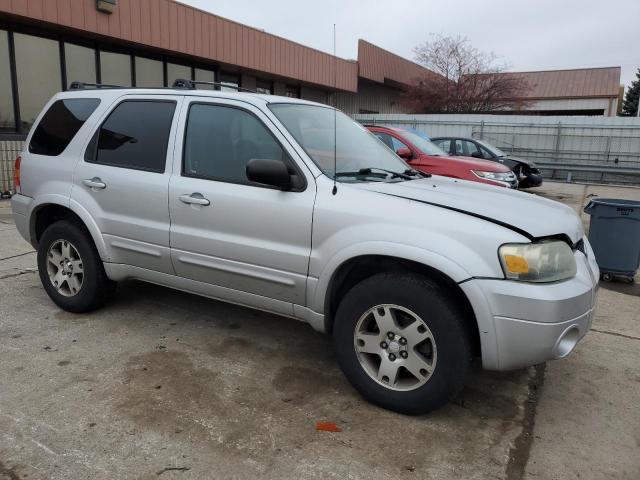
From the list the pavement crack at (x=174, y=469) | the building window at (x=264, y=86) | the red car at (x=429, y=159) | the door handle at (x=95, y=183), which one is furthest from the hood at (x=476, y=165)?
the building window at (x=264, y=86)

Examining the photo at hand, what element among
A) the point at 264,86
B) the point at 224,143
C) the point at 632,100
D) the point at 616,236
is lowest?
the point at 616,236

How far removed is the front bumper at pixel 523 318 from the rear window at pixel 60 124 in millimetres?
3307

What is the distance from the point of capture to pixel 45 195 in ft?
13.7

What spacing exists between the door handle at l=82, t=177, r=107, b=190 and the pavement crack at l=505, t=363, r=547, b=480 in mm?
3255

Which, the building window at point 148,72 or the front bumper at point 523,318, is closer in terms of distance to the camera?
the front bumper at point 523,318

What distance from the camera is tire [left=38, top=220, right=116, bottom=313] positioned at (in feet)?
13.4

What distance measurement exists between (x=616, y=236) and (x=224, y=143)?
4577 millimetres

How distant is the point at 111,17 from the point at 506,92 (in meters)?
21.7

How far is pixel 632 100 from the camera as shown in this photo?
51.9m

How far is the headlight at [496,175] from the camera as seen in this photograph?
Answer: 9.37 meters

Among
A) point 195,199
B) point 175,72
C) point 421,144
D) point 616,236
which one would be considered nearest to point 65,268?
point 195,199

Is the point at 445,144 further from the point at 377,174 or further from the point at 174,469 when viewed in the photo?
the point at 174,469

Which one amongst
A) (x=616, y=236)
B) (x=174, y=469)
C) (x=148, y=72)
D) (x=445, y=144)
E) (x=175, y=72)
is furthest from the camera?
(x=445, y=144)

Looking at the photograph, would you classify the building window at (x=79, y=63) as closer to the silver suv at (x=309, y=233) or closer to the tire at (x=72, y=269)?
the silver suv at (x=309, y=233)
